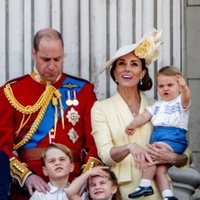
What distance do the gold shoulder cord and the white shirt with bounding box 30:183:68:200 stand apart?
A: 412mm

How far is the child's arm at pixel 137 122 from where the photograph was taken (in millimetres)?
8320

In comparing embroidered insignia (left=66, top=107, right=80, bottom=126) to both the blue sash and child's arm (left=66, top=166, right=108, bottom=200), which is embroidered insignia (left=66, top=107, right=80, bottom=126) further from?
child's arm (left=66, top=166, right=108, bottom=200)

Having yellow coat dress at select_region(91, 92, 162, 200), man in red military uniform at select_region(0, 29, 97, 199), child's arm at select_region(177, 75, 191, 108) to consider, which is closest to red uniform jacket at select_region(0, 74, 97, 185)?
man in red military uniform at select_region(0, 29, 97, 199)

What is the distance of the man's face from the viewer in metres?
8.40

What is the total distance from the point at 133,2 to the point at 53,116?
1030 millimetres

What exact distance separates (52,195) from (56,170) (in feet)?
0.46

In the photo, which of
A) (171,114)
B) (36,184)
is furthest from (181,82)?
(36,184)

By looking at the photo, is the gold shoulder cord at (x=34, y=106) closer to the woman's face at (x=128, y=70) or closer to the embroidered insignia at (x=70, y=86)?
the embroidered insignia at (x=70, y=86)

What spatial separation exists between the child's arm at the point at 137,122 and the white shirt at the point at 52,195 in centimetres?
51

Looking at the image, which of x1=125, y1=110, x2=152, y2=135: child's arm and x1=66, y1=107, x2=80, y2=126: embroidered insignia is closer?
x1=125, y1=110, x2=152, y2=135: child's arm

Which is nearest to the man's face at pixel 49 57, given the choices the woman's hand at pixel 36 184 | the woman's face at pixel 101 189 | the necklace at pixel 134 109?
the necklace at pixel 134 109

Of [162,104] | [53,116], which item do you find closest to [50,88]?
[53,116]

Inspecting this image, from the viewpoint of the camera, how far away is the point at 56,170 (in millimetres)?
8148

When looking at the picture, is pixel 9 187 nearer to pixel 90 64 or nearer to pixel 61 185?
pixel 61 185
